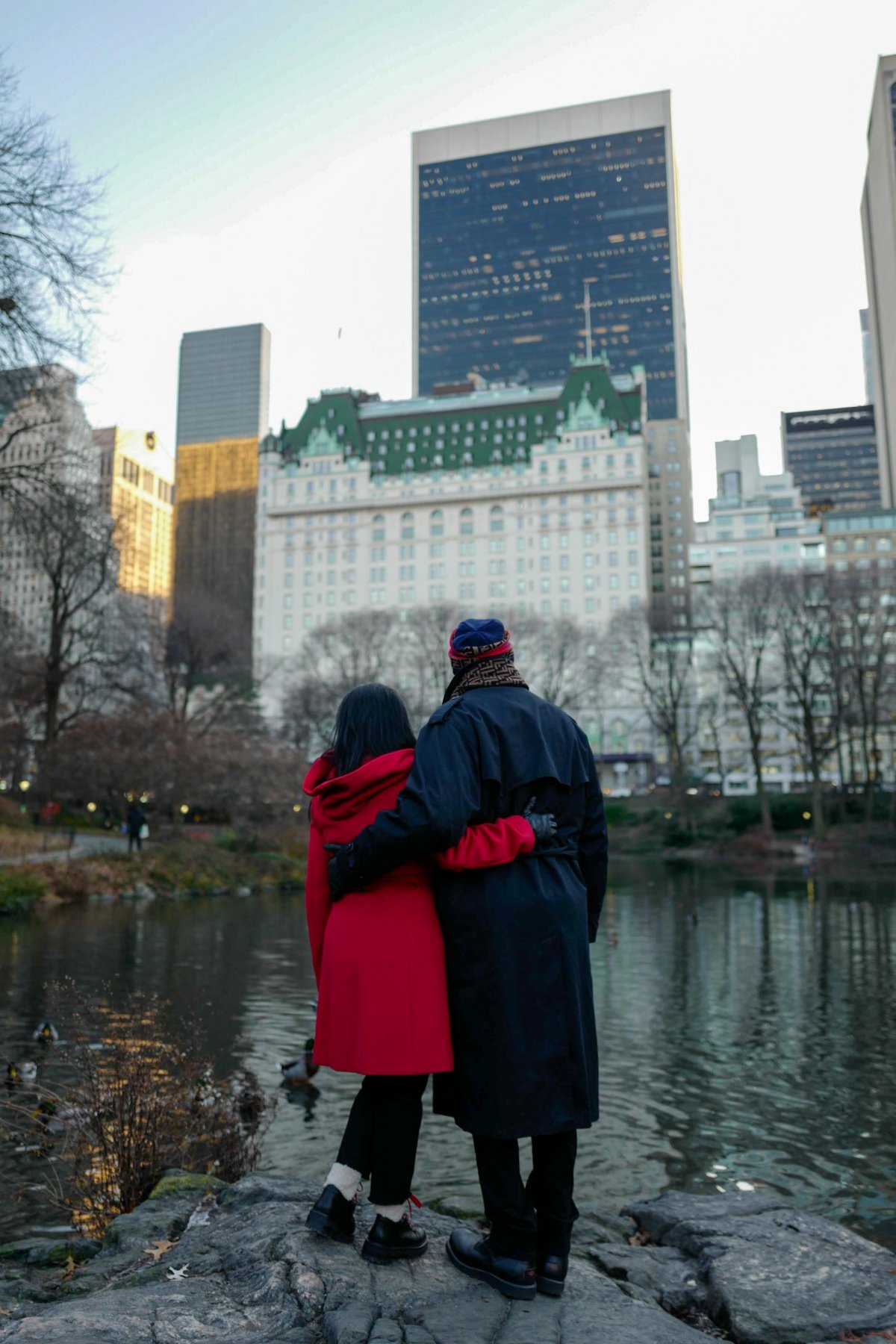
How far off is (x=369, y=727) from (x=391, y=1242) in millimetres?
1601

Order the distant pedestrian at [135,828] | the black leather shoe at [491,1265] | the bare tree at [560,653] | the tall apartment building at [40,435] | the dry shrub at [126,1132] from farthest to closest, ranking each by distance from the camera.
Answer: the bare tree at [560,653] → the distant pedestrian at [135,828] → the tall apartment building at [40,435] → the dry shrub at [126,1132] → the black leather shoe at [491,1265]

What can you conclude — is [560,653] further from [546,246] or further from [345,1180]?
[546,246]

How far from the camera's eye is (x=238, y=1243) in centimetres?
340

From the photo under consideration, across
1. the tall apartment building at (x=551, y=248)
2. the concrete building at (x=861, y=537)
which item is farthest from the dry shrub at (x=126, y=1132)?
the tall apartment building at (x=551, y=248)

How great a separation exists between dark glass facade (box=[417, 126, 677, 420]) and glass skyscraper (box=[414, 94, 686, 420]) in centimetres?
16

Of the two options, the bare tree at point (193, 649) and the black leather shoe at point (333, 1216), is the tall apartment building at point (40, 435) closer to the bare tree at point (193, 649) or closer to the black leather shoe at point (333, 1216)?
the black leather shoe at point (333, 1216)

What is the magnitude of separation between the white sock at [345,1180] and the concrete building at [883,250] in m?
117

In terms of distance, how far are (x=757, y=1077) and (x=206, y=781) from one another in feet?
83.9

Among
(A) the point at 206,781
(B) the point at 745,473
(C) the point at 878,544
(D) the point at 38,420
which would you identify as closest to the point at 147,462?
(A) the point at 206,781

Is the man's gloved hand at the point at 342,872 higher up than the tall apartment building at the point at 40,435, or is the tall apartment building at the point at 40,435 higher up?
the tall apartment building at the point at 40,435

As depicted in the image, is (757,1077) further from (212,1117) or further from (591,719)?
(591,719)

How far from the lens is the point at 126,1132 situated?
4785mm

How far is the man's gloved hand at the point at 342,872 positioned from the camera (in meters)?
3.17

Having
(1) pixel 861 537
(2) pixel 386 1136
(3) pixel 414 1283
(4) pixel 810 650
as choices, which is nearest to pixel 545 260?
(1) pixel 861 537
